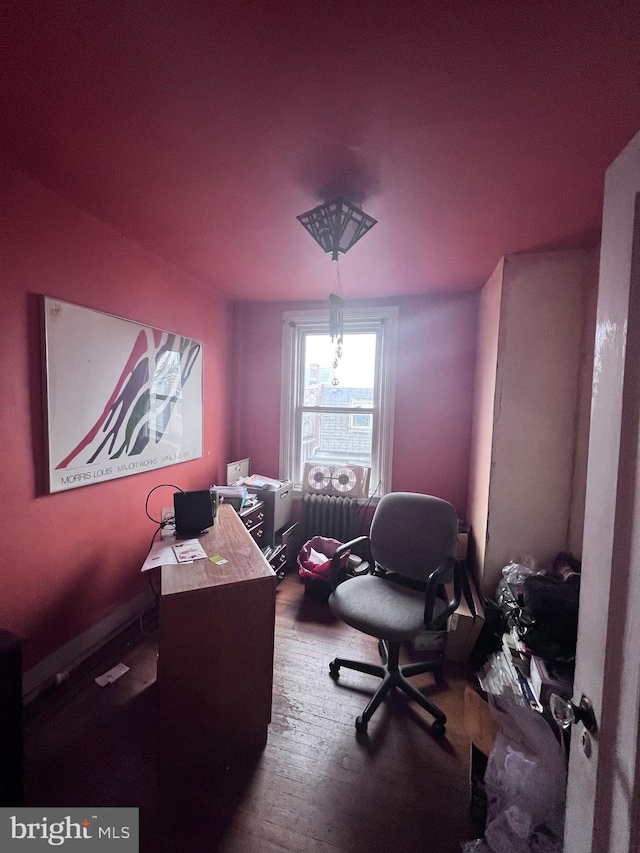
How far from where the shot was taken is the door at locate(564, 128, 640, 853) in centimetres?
53

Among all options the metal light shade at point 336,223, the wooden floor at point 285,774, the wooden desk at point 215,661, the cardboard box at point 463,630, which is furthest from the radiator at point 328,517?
the metal light shade at point 336,223

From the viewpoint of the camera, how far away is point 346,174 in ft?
4.48

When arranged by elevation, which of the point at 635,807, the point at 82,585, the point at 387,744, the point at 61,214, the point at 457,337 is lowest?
the point at 387,744

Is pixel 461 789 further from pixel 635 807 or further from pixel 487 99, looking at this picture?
pixel 487 99

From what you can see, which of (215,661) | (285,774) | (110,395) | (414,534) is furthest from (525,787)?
(110,395)

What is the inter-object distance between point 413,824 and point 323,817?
1.11 ft

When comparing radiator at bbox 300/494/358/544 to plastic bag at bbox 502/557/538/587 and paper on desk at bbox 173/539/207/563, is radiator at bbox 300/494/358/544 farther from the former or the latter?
paper on desk at bbox 173/539/207/563

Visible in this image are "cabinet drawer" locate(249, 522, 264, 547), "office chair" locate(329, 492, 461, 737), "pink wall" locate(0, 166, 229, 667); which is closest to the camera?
"pink wall" locate(0, 166, 229, 667)

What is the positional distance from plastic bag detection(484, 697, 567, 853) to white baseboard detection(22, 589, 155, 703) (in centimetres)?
207

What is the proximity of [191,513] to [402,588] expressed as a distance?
1.33 meters

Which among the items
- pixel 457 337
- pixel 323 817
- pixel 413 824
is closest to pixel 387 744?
pixel 413 824

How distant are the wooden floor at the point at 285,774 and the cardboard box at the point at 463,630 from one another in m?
0.20

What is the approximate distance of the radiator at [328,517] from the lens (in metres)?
2.97

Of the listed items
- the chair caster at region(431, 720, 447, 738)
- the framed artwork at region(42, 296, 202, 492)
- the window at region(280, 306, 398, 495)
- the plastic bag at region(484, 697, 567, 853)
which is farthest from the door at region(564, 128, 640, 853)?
the window at region(280, 306, 398, 495)
